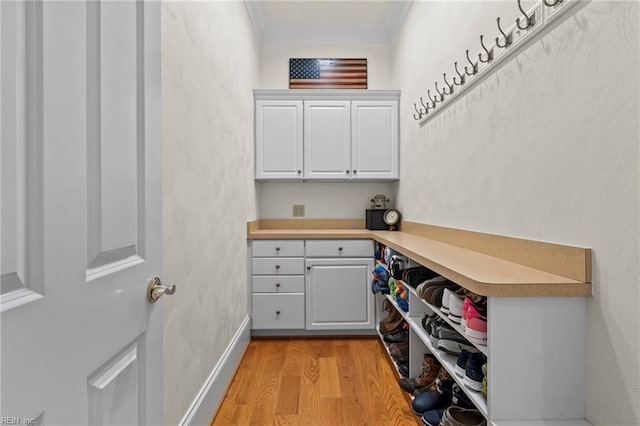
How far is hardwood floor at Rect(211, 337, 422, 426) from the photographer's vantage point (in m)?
1.87

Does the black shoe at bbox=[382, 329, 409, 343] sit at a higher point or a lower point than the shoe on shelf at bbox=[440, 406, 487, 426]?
lower

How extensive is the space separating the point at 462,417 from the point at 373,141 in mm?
2461

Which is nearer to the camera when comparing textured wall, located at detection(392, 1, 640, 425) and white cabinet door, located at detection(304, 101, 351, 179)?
textured wall, located at detection(392, 1, 640, 425)

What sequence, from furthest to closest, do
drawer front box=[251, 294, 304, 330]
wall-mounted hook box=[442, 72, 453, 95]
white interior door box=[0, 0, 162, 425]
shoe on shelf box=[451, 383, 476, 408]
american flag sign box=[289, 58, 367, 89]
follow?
1. american flag sign box=[289, 58, 367, 89]
2. drawer front box=[251, 294, 304, 330]
3. wall-mounted hook box=[442, 72, 453, 95]
4. shoe on shelf box=[451, 383, 476, 408]
5. white interior door box=[0, 0, 162, 425]

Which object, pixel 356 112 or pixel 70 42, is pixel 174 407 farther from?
pixel 356 112

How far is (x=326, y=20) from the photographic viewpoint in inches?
133

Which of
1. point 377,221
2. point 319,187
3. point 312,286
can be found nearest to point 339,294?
point 312,286

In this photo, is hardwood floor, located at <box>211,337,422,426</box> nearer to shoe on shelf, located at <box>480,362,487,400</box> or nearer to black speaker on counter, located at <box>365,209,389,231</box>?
shoe on shelf, located at <box>480,362,487,400</box>

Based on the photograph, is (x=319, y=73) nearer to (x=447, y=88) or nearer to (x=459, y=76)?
(x=447, y=88)

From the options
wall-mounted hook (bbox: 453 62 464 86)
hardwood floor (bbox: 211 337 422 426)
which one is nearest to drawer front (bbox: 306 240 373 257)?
hardwood floor (bbox: 211 337 422 426)

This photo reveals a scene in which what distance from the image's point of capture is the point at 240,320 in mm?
2662

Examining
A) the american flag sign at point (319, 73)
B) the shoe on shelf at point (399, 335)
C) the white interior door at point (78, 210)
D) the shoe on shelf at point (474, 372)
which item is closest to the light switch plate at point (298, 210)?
the american flag sign at point (319, 73)

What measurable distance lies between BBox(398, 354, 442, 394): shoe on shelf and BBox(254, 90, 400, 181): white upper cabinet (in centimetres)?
184

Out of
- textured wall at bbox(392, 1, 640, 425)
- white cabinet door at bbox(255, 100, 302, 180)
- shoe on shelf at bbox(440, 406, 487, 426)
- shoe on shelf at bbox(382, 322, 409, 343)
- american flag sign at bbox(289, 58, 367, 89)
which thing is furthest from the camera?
american flag sign at bbox(289, 58, 367, 89)
